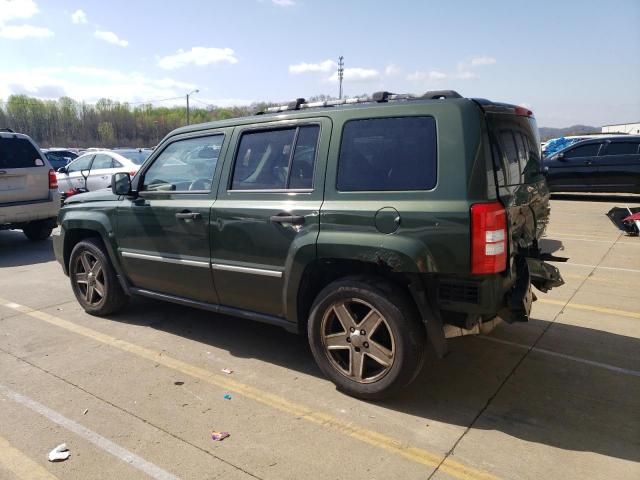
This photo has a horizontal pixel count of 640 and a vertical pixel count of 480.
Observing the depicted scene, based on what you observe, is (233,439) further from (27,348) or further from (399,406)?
(27,348)

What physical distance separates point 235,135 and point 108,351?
2.16m

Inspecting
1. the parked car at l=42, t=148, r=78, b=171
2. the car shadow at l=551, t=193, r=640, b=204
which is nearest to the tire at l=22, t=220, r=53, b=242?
the car shadow at l=551, t=193, r=640, b=204

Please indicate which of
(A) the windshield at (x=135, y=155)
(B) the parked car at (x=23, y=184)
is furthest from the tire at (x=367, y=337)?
(A) the windshield at (x=135, y=155)

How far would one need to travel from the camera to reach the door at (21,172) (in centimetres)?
849

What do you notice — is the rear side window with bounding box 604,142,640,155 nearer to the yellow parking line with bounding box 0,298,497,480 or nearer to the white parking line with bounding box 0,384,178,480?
the yellow parking line with bounding box 0,298,497,480

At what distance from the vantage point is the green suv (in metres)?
2.99

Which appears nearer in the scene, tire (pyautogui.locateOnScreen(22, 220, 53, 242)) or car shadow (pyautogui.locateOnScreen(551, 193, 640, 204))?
tire (pyautogui.locateOnScreen(22, 220, 53, 242))

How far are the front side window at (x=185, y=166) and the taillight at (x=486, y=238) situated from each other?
2.22m

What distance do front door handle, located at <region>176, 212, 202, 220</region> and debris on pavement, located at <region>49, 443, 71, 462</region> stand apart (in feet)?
6.11

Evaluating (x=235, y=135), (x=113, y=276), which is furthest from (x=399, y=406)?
(x=113, y=276)

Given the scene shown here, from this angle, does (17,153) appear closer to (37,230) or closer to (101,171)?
(37,230)

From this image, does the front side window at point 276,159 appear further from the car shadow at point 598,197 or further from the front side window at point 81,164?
the car shadow at point 598,197

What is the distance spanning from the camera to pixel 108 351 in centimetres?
438

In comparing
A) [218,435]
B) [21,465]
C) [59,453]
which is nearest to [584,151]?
[218,435]
